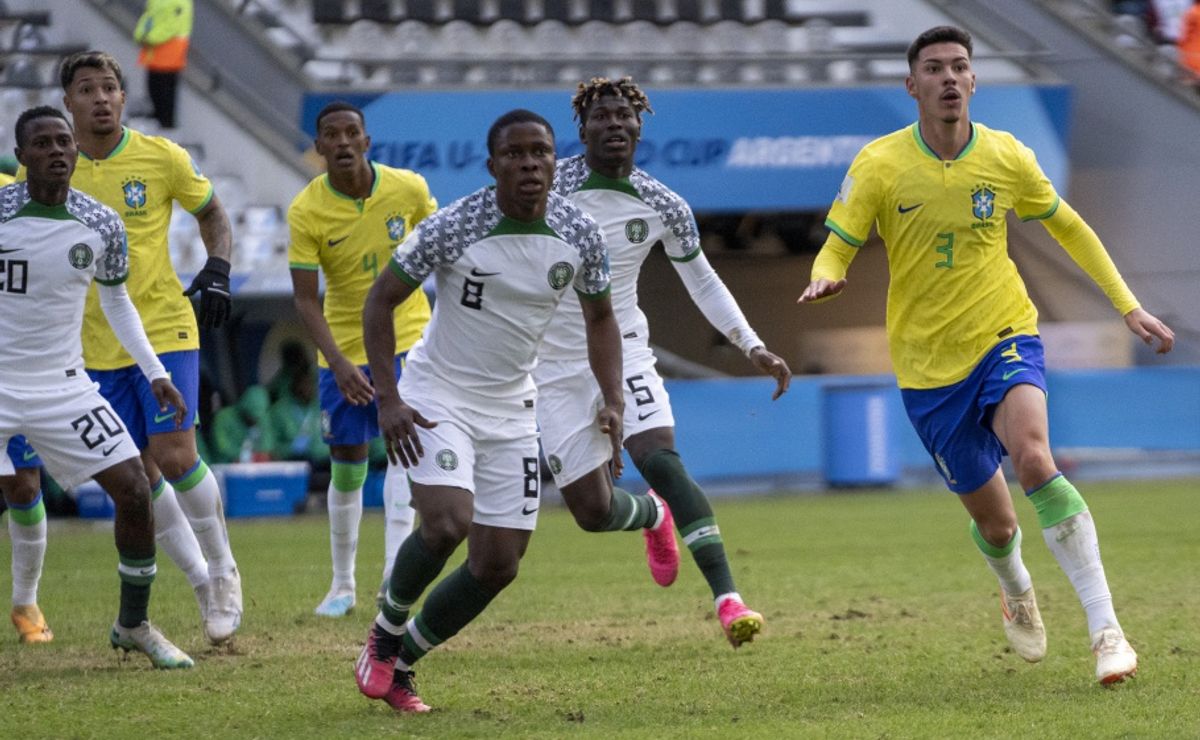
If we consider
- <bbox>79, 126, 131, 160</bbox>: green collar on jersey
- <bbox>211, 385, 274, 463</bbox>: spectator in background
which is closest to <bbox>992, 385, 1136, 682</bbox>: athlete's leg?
<bbox>79, 126, 131, 160</bbox>: green collar on jersey

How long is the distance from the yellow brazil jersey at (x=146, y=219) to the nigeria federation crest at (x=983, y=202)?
371 cm

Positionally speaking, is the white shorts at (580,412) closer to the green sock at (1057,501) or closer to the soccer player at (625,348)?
the soccer player at (625,348)

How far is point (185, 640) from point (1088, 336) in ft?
48.7

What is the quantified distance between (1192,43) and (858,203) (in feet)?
58.8

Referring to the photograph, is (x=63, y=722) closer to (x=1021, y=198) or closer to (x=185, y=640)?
(x=185, y=640)

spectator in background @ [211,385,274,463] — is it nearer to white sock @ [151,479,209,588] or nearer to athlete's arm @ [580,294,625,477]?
white sock @ [151,479,209,588]

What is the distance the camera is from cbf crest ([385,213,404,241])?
9734 millimetres

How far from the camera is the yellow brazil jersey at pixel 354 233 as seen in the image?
9688 millimetres

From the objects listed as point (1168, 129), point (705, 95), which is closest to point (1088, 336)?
point (1168, 129)

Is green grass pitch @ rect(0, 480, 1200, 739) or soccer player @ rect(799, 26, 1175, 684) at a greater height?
soccer player @ rect(799, 26, 1175, 684)

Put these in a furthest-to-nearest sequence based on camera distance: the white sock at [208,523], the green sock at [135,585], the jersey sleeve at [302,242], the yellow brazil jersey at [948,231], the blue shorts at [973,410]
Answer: the jersey sleeve at [302,242]
the white sock at [208,523]
the green sock at [135,585]
the yellow brazil jersey at [948,231]
the blue shorts at [973,410]

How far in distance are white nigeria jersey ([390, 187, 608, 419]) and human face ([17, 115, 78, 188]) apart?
1.77m

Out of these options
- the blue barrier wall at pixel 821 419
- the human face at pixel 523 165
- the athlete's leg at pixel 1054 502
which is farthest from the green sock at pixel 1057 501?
the blue barrier wall at pixel 821 419

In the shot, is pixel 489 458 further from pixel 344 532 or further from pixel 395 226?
→ pixel 344 532
